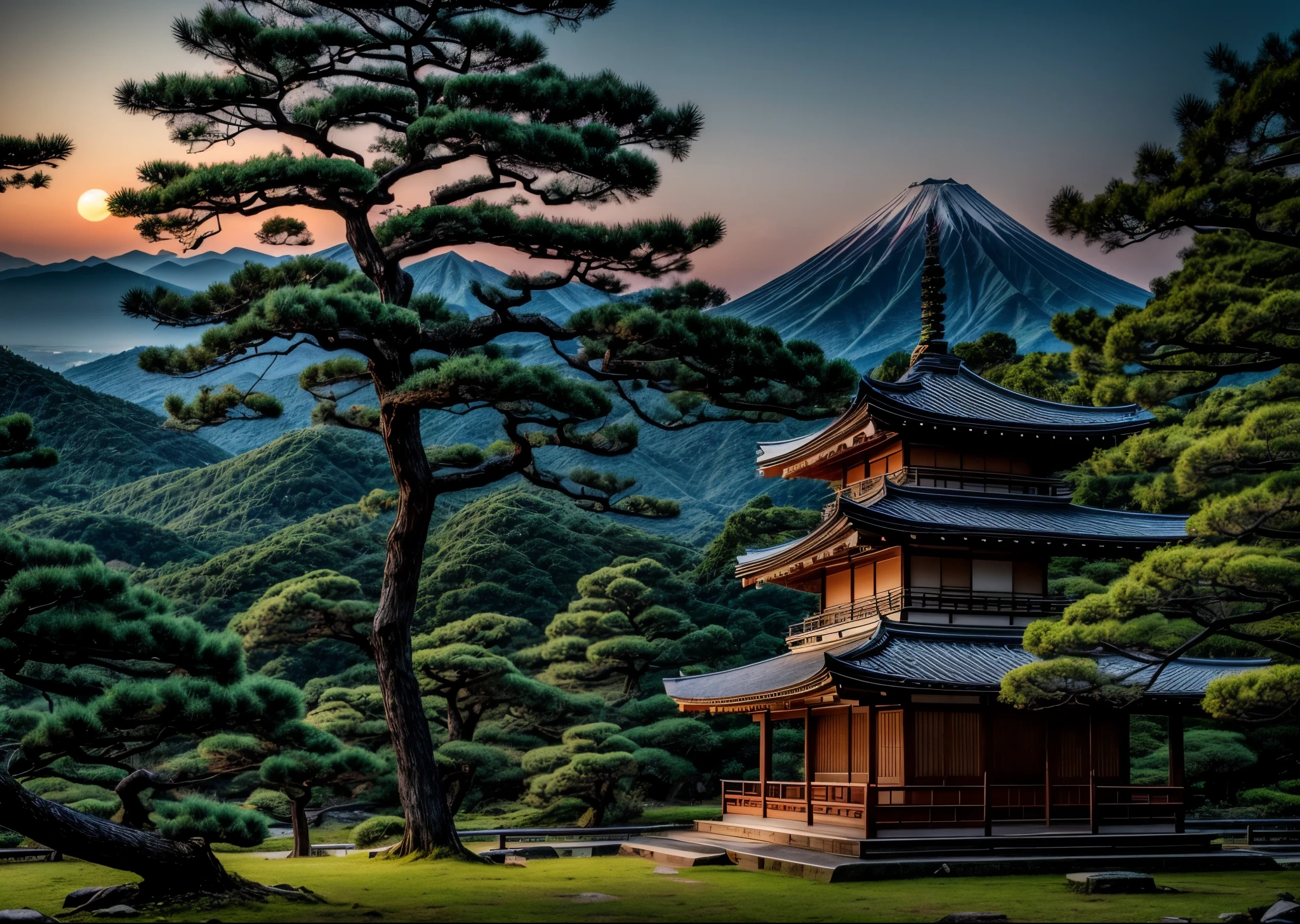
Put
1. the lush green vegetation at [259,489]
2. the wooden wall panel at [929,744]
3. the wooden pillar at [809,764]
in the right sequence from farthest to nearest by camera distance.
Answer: the lush green vegetation at [259,489]
the wooden pillar at [809,764]
the wooden wall panel at [929,744]

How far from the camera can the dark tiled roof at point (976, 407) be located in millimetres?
16719

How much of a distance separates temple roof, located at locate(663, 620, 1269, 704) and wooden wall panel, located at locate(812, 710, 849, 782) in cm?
95

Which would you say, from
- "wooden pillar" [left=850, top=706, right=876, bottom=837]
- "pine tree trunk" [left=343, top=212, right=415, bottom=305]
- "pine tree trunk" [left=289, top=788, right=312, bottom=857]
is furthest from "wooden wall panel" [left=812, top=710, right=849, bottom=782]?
"pine tree trunk" [left=343, top=212, right=415, bottom=305]

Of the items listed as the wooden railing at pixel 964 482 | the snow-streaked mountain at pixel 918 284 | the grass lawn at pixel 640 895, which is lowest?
the grass lawn at pixel 640 895

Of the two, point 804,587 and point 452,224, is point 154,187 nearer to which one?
point 452,224

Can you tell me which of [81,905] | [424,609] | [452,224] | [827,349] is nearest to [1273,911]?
[81,905]

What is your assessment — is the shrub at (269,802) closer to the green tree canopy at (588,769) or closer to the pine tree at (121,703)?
the green tree canopy at (588,769)

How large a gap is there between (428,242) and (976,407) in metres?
9.11

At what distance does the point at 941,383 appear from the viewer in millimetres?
19031

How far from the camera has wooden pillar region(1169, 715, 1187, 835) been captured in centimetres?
1591

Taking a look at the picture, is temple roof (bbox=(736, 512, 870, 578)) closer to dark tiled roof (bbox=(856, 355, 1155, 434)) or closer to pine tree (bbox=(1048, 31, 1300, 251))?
dark tiled roof (bbox=(856, 355, 1155, 434))

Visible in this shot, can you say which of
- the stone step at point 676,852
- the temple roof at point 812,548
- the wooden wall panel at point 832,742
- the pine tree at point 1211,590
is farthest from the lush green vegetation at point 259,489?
the pine tree at point 1211,590

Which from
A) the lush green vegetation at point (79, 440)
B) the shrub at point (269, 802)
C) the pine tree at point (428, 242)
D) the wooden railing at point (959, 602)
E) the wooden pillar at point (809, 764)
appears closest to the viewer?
the pine tree at point (428, 242)

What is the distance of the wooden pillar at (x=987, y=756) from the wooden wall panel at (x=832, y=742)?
2311 mm
